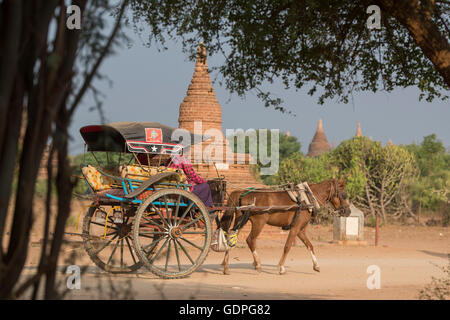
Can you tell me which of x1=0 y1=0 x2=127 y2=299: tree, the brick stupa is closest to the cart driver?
x1=0 y1=0 x2=127 y2=299: tree

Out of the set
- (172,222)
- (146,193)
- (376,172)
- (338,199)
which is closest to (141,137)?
(146,193)

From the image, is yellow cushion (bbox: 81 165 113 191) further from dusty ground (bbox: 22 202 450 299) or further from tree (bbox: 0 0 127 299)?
tree (bbox: 0 0 127 299)

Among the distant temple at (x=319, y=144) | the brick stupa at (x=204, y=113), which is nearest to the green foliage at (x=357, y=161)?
the brick stupa at (x=204, y=113)

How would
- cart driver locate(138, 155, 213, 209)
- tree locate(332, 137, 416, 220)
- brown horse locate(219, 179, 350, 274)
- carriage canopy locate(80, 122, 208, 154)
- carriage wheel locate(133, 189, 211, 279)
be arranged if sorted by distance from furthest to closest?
tree locate(332, 137, 416, 220)
brown horse locate(219, 179, 350, 274)
cart driver locate(138, 155, 213, 209)
carriage canopy locate(80, 122, 208, 154)
carriage wheel locate(133, 189, 211, 279)

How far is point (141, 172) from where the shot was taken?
422 inches

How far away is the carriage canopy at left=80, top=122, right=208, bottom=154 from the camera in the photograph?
10688 millimetres

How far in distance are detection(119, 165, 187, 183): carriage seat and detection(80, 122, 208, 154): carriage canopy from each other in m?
0.30

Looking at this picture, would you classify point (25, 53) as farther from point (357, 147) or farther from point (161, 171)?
point (357, 147)

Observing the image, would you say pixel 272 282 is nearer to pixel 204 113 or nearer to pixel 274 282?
pixel 274 282

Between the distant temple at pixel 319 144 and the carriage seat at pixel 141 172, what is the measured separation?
9206cm

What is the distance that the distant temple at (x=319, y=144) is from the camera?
102m

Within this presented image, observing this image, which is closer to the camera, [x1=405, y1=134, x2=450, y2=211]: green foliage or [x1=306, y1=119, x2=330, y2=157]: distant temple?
[x1=405, y1=134, x2=450, y2=211]: green foliage

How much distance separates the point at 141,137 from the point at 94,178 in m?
1.13

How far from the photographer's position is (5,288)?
2676 millimetres
